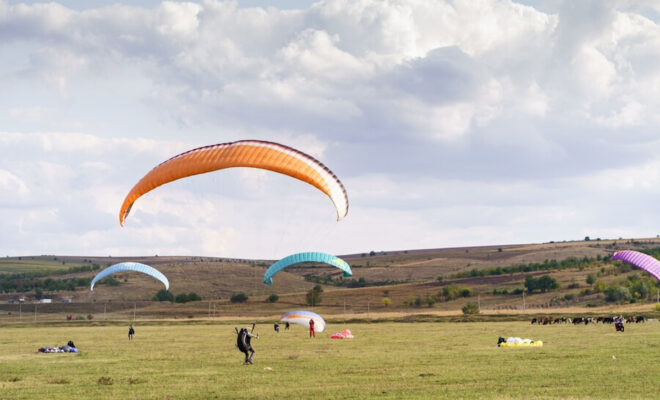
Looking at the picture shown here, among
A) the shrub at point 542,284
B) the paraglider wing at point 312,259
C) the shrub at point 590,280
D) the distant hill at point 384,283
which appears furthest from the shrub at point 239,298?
the paraglider wing at point 312,259

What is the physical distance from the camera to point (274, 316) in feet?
348

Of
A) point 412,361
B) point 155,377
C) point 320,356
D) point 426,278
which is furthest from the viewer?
point 426,278

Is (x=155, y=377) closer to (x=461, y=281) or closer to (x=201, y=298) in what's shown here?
(x=201, y=298)

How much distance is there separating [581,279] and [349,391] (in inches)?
4555

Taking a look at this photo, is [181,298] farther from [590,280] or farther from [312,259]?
[312,259]

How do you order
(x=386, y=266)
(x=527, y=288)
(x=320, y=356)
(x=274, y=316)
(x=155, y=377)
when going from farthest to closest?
(x=386, y=266), (x=527, y=288), (x=274, y=316), (x=320, y=356), (x=155, y=377)

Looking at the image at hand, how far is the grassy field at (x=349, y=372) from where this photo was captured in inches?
785

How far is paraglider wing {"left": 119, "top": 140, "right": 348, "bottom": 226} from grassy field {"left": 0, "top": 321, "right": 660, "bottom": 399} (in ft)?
20.1

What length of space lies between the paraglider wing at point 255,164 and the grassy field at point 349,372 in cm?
613

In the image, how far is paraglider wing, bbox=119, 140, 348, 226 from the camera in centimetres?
2650

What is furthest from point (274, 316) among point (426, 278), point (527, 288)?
point (426, 278)

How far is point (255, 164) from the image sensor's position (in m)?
26.5

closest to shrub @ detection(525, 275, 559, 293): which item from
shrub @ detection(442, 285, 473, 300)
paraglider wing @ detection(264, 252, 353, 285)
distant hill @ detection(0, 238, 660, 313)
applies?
distant hill @ detection(0, 238, 660, 313)

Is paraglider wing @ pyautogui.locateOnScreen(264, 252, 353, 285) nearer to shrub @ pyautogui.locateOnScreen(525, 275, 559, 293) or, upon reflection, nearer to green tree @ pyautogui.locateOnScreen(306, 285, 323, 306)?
green tree @ pyautogui.locateOnScreen(306, 285, 323, 306)
